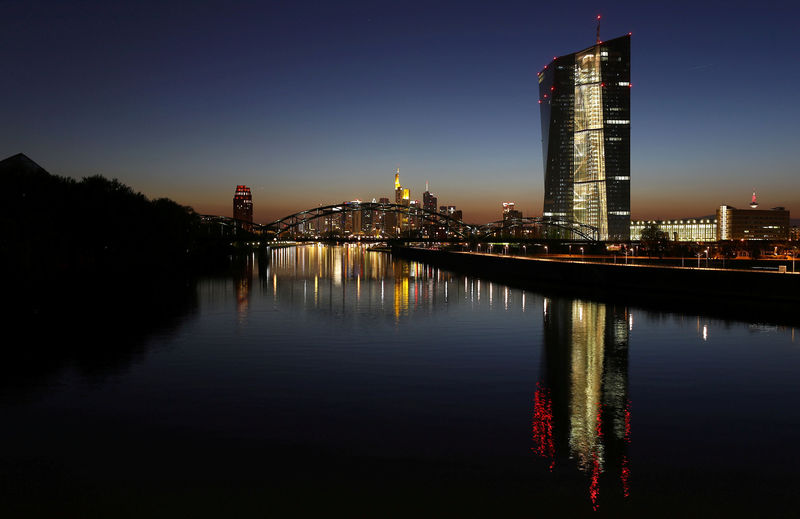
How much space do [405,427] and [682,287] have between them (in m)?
31.8

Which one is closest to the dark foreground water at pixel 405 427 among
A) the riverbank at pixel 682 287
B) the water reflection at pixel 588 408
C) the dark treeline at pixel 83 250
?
the water reflection at pixel 588 408

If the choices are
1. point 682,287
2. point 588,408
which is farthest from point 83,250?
point 588,408

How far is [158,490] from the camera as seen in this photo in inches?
328

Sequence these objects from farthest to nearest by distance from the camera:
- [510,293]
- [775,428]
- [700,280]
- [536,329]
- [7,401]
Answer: [510,293], [700,280], [536,329], [7,401], [775,428]

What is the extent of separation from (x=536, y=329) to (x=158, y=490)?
18321mm

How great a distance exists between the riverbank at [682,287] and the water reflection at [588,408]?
10.5 m

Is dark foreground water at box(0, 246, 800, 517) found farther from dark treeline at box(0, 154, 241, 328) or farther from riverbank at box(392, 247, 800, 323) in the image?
dark treeline at box(0, 154, 241, 328)

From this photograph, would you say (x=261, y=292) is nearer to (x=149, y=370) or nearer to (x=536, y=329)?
(x=536, y=329)

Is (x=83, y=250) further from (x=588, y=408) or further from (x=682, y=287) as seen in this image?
(x=588, y=408)

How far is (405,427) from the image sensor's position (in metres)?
11.1

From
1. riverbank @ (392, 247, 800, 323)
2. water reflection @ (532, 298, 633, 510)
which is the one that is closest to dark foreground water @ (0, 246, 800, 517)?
water reflection @ (532, 298, 633, 510)

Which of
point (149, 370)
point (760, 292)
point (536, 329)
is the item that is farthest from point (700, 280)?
point (149, 370)

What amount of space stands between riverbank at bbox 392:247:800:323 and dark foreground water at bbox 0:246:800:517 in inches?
398

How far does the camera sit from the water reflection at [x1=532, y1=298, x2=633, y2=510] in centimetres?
913
